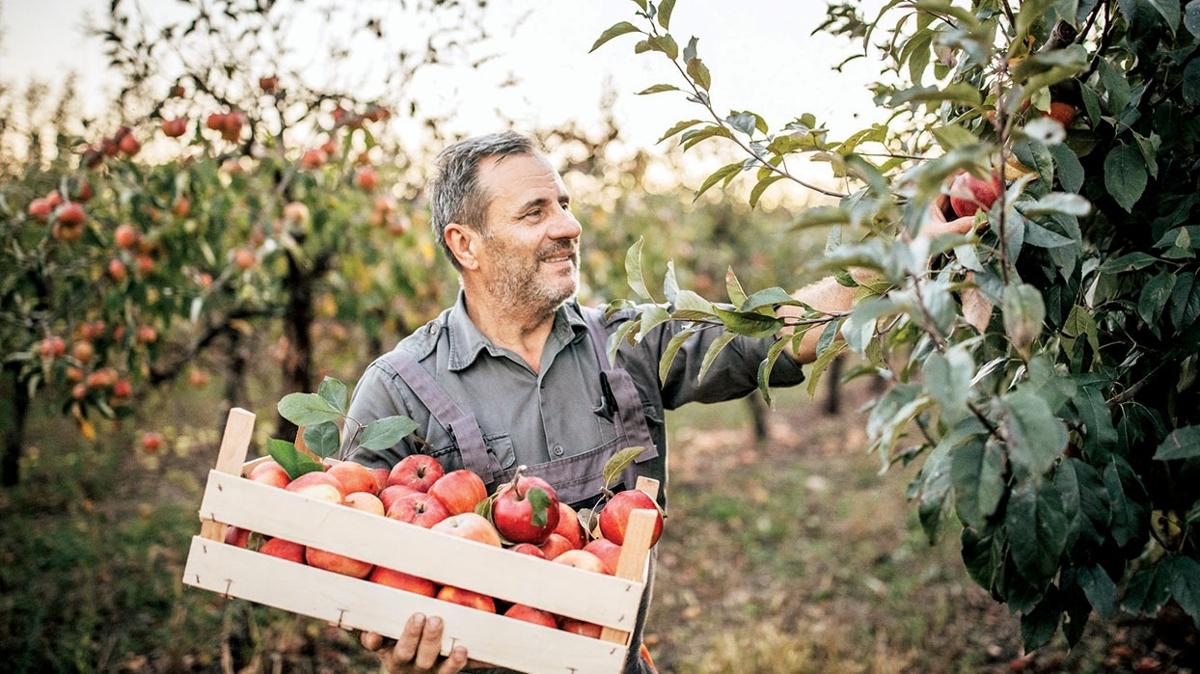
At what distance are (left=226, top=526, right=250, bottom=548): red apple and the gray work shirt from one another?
0.43m

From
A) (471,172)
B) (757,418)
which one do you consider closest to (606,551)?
(471,172)

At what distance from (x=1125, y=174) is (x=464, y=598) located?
45.7 inches

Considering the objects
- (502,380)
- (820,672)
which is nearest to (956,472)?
(502,380)

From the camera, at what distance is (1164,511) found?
129cm

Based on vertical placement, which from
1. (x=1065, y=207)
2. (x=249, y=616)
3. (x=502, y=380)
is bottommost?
(x=249, y=616)

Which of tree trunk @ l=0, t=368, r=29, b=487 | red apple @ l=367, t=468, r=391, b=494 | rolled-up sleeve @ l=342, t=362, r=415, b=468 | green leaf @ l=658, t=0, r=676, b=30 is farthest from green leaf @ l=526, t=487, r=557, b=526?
tree trunk @ l=0, t=368, r=29, b=487

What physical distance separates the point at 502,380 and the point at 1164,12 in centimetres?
135

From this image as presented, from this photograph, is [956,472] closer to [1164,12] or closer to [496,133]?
[1164,12]

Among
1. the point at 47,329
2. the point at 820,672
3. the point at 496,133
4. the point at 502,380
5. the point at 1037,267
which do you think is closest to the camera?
the point at 1037,267

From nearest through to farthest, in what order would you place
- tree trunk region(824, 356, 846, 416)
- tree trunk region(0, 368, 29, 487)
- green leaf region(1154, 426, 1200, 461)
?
1. green leaf region(1154, 426, 1200, 461)
2. tree trunk region(0, 368, 29, 487)
3. tree trunk region(824, 356, 846, 416)

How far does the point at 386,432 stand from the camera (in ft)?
4.68

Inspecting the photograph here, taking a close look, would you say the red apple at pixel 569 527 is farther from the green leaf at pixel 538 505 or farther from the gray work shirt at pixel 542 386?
the gray work shirt at pixel 542 386

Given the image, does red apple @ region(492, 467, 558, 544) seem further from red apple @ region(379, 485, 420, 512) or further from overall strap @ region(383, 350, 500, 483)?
overall strap @ region(383, 350, 500, 483)

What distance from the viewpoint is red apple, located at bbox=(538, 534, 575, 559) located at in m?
1.27
